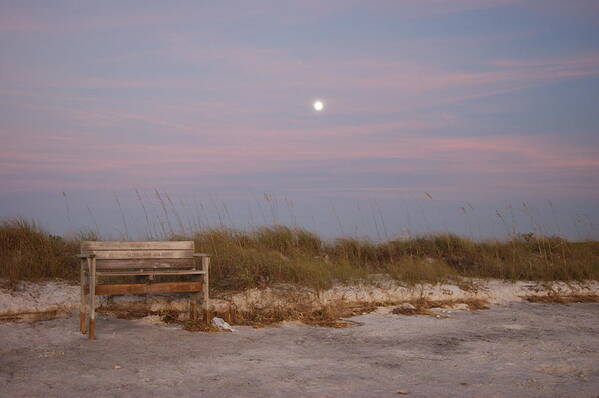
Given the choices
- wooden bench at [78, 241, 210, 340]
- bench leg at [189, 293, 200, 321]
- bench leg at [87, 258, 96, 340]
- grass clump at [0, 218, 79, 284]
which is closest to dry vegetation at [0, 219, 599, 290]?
grass clump at [0, 218, 79, 284]

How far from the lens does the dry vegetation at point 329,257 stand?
28.7ft

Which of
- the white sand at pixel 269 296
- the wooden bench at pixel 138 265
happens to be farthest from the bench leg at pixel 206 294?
the white sand at pixel 269 296

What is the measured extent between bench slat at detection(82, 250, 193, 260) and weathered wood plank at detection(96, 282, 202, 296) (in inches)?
16.3

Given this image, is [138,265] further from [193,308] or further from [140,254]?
[193,308]

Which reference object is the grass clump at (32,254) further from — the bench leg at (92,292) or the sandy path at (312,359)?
the bench leg at (92,292)

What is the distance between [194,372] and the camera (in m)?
4.90

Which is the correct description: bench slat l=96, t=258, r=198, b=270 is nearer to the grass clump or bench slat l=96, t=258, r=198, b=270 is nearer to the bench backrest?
the bench backrest

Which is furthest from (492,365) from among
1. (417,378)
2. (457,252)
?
(457,252)

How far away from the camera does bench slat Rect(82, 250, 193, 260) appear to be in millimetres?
6460

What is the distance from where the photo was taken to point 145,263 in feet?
21.9

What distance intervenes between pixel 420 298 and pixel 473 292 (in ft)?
3.37

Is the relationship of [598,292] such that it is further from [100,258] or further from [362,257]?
[100,258]

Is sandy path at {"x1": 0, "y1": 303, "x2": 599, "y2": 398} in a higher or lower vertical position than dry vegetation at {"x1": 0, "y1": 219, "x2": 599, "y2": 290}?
lower

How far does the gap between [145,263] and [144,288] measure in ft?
1.50
